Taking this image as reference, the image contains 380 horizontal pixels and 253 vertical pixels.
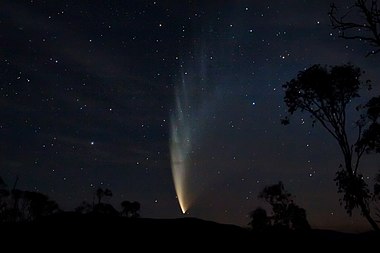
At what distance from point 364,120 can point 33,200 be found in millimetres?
56191

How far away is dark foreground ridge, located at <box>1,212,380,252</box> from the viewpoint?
495 inches

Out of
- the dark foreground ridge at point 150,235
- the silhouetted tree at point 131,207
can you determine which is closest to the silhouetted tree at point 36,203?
the silhouetted tree at point 131,207

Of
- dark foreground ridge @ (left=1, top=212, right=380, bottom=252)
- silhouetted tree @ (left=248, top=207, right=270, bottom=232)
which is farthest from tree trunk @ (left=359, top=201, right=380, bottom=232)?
silhouetted tree @ (left=248, top=207, right=270, bottom=232)

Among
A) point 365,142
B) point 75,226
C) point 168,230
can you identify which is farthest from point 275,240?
point 365,142

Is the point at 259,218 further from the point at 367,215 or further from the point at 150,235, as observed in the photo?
the point at 150,235

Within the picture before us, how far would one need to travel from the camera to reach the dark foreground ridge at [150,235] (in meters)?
12.6

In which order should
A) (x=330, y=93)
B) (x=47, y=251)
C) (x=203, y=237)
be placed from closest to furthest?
(x=47, y=251) → (x=203, y=237) → (x=330, y=93)

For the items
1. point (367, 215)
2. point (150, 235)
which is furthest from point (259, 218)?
point (150, 235)

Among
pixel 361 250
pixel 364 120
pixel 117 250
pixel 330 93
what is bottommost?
pixel 361 250

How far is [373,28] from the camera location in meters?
12.9

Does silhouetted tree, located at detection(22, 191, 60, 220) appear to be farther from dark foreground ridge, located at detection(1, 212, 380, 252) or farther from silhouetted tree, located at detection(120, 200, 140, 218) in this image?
dark foreground ridge, located at detection(1, 212, 380, 252)

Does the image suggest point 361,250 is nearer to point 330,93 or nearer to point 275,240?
point 275,240

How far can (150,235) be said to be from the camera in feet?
44.5

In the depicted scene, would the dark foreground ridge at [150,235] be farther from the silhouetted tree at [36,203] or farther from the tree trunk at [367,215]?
the silhouetted tree at [36,203]
